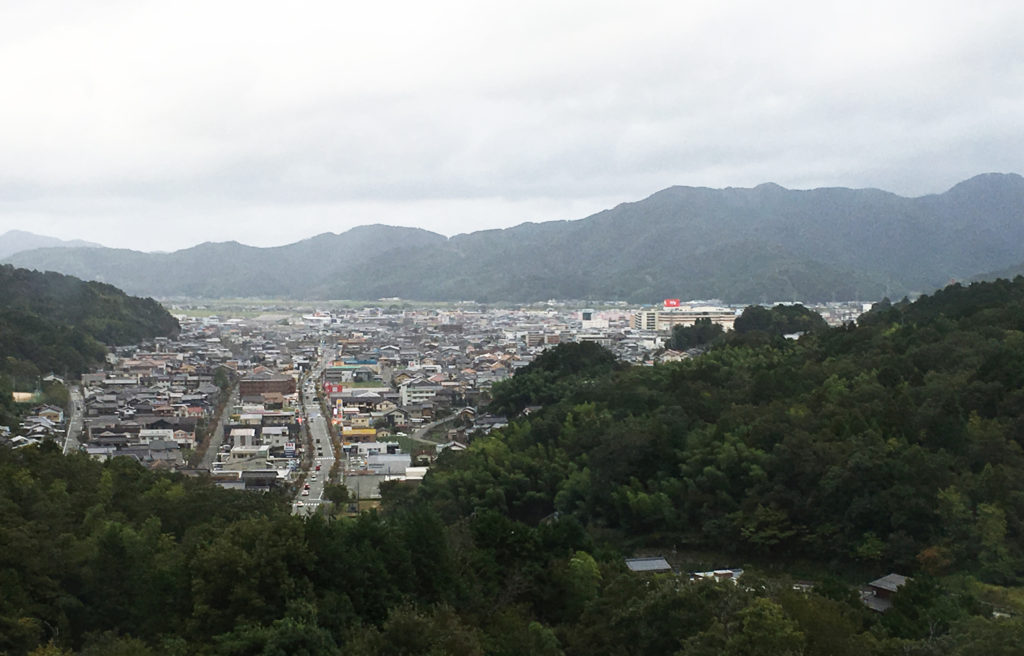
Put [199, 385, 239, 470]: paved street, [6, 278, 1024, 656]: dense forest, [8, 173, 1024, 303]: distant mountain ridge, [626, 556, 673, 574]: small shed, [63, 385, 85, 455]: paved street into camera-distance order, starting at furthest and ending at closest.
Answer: [8, 173, 1024, 303]: distant mountain ridge
[63, 385, 85, 455]: paved street
[199, 385, 239, 470]: paved street
[626, 556, 673, 574]: small shed
[6, 278, 1024, 656]: dense forest

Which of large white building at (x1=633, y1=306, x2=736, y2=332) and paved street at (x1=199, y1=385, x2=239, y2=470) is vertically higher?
large white building at (x1=633, y1=306, x2=736, y2=332)

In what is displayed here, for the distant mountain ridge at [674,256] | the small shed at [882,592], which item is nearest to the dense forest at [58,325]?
the small shed at [882,592]

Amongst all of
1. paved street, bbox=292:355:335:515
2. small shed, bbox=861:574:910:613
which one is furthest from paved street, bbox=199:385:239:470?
small shed, bbox=861:574:910:613

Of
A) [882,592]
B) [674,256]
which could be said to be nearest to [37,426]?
[882,592]

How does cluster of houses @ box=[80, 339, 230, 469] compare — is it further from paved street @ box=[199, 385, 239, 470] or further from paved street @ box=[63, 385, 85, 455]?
paved street @ box=[199, 385, 239, 470]

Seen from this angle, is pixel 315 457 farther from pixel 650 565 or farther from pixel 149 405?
pixel 650 565

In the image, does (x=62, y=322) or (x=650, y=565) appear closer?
(x=650, y=565)

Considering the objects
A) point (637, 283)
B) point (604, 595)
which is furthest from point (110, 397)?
point (637, 283)
